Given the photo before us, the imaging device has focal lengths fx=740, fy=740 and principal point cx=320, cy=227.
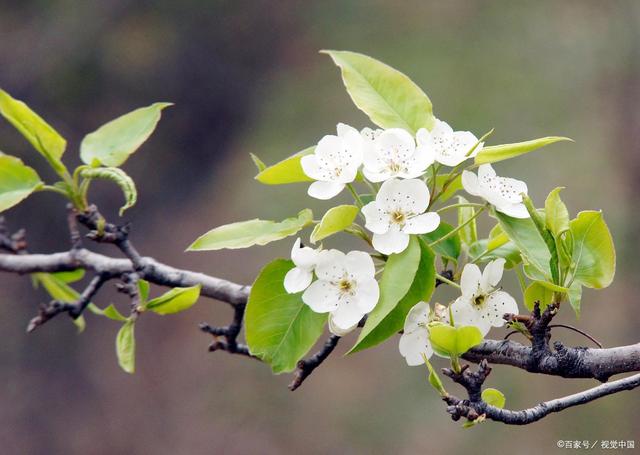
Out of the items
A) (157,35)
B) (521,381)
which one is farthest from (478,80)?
(157,35)

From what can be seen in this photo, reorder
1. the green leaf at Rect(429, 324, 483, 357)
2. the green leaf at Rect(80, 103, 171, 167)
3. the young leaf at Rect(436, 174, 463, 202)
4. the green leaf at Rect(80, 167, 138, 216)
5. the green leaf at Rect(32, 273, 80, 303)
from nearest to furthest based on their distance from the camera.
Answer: the green leaf at Rect(429, 324, 483, 357)
the young leaf at Rect(436, 174, 463, 202)
the green leaf at Rect(80, 167, 138, 216)
the green leaf at Rect(80, 103, 171, 167)
the green leaf at Rect(32, 273, 80, 303)

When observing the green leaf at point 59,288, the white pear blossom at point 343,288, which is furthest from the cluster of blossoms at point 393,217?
the green leaf at point 59,288

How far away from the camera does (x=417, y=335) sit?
0.72 metres

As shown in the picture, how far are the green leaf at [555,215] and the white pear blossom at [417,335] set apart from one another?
15 centimetres

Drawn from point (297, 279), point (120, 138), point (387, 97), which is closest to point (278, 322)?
point (297, 279)

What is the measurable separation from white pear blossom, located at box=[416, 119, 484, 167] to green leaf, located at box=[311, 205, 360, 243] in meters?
0.09

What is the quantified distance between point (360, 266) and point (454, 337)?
0.11 metres

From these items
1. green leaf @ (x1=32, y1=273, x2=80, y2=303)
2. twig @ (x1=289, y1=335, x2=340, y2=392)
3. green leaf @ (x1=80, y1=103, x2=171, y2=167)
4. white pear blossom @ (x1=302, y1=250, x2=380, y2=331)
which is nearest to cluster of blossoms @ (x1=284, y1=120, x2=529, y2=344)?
white pear blossom @ (x1=302, y1=250, x2=380, y2=331)

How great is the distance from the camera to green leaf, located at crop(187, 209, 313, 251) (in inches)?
29.5

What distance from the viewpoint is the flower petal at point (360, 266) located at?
0.70 metres

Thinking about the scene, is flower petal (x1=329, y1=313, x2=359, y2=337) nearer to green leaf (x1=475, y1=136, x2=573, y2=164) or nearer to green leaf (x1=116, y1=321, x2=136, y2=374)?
green leaf (x1=475, y1=136, x2=573, y2=164)

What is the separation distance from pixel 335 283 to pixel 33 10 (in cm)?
339

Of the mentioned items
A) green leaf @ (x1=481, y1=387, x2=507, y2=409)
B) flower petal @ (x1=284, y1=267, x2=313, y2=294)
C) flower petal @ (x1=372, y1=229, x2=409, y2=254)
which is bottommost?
green leaf @ (x1=481, y1=387, x2=507, y2=409)

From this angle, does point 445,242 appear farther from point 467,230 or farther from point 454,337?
point 454,337
